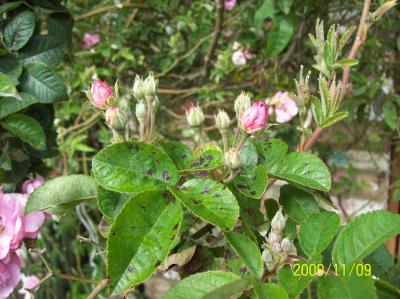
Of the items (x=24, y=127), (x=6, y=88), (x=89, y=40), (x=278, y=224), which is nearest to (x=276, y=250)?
(x=278, y=224)

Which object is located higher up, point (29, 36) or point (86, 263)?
point (29, 36)

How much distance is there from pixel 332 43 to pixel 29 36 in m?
0.44

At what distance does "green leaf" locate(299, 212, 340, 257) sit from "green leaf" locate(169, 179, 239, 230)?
0.08 m

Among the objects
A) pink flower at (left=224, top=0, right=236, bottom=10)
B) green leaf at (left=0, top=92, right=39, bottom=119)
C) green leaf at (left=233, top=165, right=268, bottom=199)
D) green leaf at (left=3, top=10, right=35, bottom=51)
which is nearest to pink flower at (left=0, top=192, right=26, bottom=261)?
green leaf at (left=0, top=92, right=39, bottom=119)

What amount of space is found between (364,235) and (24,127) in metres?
0.51

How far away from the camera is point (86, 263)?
7.03 ft

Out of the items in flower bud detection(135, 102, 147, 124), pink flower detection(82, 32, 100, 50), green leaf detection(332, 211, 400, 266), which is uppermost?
flower bud detection(135, 102, 147, 124)

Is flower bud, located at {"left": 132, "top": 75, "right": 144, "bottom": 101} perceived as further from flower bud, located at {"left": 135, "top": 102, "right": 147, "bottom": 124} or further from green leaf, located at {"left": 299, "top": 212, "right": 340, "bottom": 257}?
green leaf, located at {"left": 299, "top": 212, "right": 340, "bottom": 257}

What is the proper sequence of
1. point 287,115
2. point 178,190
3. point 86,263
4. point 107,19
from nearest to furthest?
point 178,190
point 287,115
point 107,19
point 86,263

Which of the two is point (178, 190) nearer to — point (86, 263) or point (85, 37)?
point (85, 37)

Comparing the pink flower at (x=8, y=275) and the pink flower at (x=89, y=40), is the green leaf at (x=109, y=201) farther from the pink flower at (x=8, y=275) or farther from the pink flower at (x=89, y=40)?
the pink flower at (x=89, y=40)

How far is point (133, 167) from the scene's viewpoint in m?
0.48

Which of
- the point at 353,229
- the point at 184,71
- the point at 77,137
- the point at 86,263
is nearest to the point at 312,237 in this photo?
the point at 353,229

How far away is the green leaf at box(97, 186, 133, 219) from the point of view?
0.48 metres
